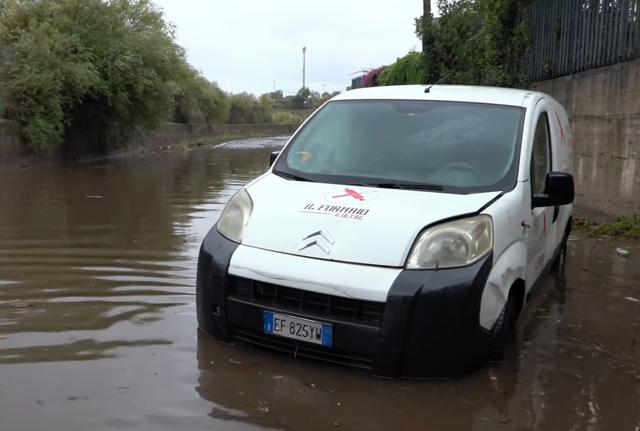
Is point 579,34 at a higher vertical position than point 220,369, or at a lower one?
higher

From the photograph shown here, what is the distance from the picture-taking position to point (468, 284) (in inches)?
142

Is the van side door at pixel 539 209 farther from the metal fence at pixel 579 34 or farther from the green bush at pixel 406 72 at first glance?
the green bush at pixel 406 72

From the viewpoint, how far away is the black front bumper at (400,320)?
3562mm

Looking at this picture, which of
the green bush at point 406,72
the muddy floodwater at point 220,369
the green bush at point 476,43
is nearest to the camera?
the muddy floodwater at point 220,369

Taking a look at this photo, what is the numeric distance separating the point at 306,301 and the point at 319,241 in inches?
13.7

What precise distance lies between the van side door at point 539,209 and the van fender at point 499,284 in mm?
431

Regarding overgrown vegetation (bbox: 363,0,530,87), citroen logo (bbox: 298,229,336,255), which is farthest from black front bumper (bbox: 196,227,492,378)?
overgrown vegetation (bbox: 363,0,530,87)

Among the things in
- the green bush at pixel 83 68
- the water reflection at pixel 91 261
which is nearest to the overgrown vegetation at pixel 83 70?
the green bush at pixel 83 68

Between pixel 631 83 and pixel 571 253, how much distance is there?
2.61m

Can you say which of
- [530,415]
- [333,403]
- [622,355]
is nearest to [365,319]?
[333,403]

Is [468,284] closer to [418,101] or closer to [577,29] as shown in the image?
[418,101]

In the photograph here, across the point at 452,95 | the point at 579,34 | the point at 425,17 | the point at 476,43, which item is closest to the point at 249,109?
the point at 425,17

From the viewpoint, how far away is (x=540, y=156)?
5.04 meters

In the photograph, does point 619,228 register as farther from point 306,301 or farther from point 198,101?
point 198,101
